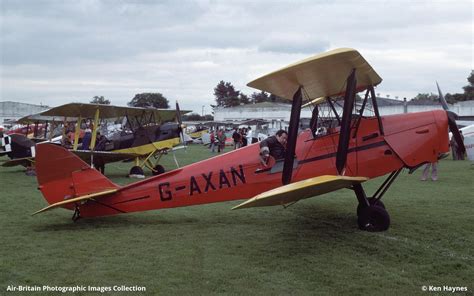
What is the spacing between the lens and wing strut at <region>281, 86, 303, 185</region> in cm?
619

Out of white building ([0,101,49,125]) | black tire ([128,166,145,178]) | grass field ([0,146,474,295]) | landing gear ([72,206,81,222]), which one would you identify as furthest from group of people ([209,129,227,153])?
white building ([0,101,49,125])

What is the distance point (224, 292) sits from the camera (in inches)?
169

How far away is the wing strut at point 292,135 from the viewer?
6.19 metres

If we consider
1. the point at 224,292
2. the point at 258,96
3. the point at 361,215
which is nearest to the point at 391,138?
the point at 361,215

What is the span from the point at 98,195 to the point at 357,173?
3.95 meters

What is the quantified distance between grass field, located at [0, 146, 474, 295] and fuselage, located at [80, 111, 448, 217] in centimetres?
46

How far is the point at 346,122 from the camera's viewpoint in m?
5.98

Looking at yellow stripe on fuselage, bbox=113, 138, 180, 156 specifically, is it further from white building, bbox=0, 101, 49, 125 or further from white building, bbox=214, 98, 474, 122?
white building, bbox=0, 101, 49, 125

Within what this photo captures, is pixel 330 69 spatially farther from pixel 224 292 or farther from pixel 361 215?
pixel 224 292

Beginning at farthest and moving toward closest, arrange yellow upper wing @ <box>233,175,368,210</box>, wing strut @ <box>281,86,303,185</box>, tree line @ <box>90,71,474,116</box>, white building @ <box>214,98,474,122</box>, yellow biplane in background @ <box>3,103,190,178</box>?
1. tree line @ <box>90,71,474,116</box>
2. white building @ <box>214,98,474,122</box>
3. yellow biplane in background @ <box>3,103,190,178</box>
4. wing strut @ <box>281,86,303,185</box>
5. yellow upper wing @ <box>233,175,368,210</box>

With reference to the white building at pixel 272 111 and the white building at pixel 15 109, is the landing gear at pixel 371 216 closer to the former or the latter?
the white building at pixel 272 111

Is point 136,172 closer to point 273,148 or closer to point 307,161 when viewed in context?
point 273,148

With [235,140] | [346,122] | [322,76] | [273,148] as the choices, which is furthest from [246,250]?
[235,140]

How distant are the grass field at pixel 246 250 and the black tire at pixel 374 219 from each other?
0.45ft
